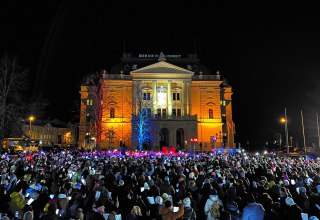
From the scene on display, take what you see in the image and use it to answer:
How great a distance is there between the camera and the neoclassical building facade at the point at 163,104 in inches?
2675

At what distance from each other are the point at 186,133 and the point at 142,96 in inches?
566

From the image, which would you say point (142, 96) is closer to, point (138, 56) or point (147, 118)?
point (147, 118)

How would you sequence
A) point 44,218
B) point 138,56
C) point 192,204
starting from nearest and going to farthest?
point 44,218 → point 192,204 → point 138,56

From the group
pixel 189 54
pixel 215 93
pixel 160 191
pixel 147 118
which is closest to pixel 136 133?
pixel 147 118

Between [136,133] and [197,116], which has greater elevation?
[197,116]

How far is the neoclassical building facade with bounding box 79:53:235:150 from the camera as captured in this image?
67938mm

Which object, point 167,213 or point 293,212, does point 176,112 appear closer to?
point 293,212

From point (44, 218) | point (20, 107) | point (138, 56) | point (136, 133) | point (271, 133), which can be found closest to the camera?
point (44, 218)

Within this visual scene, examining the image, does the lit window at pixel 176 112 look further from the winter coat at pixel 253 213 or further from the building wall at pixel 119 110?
the winter coat at pixel 253 213

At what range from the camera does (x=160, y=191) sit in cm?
1131

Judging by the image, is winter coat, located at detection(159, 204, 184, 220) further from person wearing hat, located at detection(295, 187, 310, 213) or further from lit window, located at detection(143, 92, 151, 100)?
lit window, located at detection(143, 92, 151, 100)

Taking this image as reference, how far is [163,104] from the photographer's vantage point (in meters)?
73.1

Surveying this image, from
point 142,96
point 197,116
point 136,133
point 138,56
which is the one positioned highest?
point 138,56

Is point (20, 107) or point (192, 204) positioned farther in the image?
point (20, 107)
